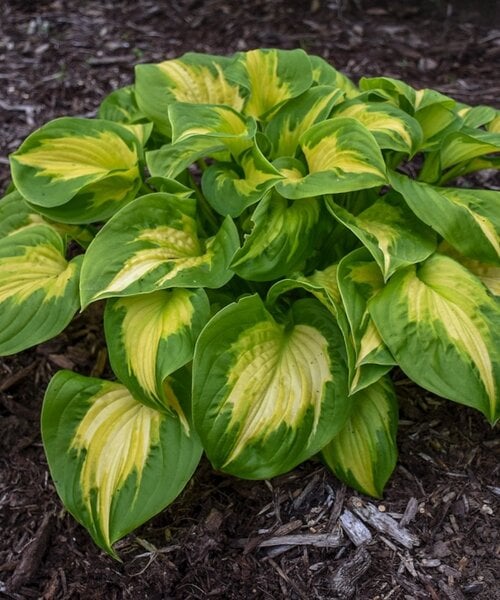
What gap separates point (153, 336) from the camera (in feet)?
6.27

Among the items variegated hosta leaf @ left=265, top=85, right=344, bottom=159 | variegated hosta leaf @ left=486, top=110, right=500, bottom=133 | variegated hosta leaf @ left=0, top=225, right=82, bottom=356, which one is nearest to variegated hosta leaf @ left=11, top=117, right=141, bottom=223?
variegated hosta leaf @ left=0, top=225, right=82, bottom=356

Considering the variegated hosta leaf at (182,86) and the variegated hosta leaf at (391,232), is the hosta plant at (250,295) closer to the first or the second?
the variegated hosta leaf at (391,232)

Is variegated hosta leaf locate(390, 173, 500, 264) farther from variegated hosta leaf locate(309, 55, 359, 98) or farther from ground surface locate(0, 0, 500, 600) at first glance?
variegated hosta leaf locate(309, 55, 359, 98)

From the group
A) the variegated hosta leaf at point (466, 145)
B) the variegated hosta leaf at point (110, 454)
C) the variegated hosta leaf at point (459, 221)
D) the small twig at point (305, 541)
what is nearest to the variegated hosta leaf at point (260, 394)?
the variegated hosta leaf at point (110, 454)

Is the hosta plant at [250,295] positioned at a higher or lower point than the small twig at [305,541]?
higher

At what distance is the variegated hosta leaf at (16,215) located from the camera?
240 cm

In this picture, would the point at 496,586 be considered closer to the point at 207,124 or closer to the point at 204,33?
the point at 207,124

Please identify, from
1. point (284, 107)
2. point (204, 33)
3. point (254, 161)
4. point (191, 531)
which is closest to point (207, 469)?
point (191, 531)

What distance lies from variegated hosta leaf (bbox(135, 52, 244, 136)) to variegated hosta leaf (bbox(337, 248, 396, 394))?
830mm

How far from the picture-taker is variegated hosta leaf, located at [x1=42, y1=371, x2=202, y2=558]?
1.88 meters

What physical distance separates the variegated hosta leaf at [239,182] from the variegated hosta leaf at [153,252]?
9cm

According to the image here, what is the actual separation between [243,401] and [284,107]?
1.06 m

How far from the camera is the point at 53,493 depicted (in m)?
2.21

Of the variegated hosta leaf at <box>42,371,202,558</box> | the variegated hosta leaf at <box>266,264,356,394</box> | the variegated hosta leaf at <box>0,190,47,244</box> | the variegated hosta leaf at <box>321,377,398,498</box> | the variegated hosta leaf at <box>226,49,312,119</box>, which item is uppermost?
the variegated hosta leaf at <box>226,49,312,119</box>
